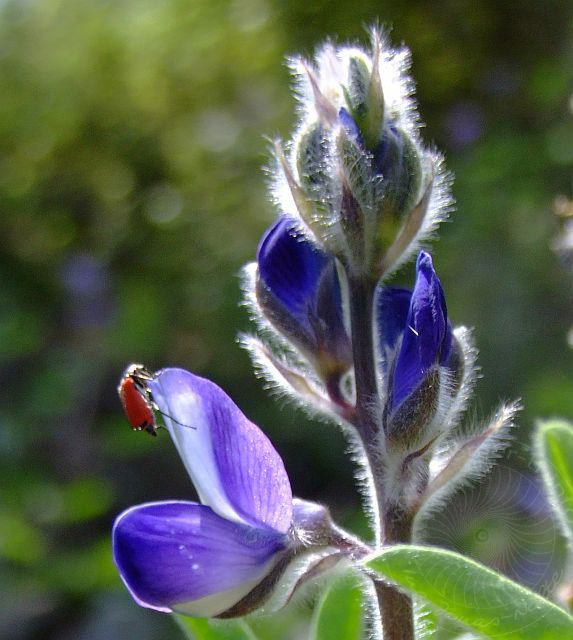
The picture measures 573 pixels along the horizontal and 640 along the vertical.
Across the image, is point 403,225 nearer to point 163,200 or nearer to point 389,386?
point 389,386

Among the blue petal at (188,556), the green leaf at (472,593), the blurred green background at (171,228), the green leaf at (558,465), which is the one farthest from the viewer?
the blurred green background at (171,228)

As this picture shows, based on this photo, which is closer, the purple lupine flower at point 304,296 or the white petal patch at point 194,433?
the white petal patch at point 194,433

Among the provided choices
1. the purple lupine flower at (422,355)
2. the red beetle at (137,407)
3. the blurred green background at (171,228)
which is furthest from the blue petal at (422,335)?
the blurred green background at (171,228)

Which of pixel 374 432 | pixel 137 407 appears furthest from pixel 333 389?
pixel 137 407

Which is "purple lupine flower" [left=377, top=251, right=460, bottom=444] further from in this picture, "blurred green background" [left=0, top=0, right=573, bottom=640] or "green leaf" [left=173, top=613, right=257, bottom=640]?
"blurred green background" [left=0, top=0, right=573, bottom=640]

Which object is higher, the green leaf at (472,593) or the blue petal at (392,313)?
the blue petal at (392,313)

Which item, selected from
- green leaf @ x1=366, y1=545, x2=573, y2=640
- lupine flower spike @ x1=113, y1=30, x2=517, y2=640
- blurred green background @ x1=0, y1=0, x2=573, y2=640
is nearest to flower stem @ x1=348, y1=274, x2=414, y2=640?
lupine flower spike @ x1=113, y1=30, x2=517, y2=640

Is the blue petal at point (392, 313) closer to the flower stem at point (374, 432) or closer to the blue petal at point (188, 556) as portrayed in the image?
the flower stem at point (374, 432)
